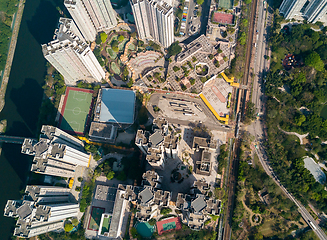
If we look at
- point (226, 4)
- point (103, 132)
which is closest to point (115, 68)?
point (103, 132)

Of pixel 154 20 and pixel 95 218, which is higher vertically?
pixel 154 20

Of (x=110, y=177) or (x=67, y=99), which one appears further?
(x=67, y=99)

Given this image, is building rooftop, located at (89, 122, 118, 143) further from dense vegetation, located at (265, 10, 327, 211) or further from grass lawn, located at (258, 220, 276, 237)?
grass lawn, located at (258, 220, 276, 237)

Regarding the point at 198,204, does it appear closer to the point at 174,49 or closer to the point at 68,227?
the point at 68,227

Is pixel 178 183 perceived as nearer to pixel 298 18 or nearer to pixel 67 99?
pixel 67 99

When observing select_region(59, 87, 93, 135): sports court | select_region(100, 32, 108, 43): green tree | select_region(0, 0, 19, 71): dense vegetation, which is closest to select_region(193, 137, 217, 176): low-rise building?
select_region(59, 87, 93, 135): sports court

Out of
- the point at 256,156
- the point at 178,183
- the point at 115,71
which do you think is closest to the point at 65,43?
the point at 115,71
